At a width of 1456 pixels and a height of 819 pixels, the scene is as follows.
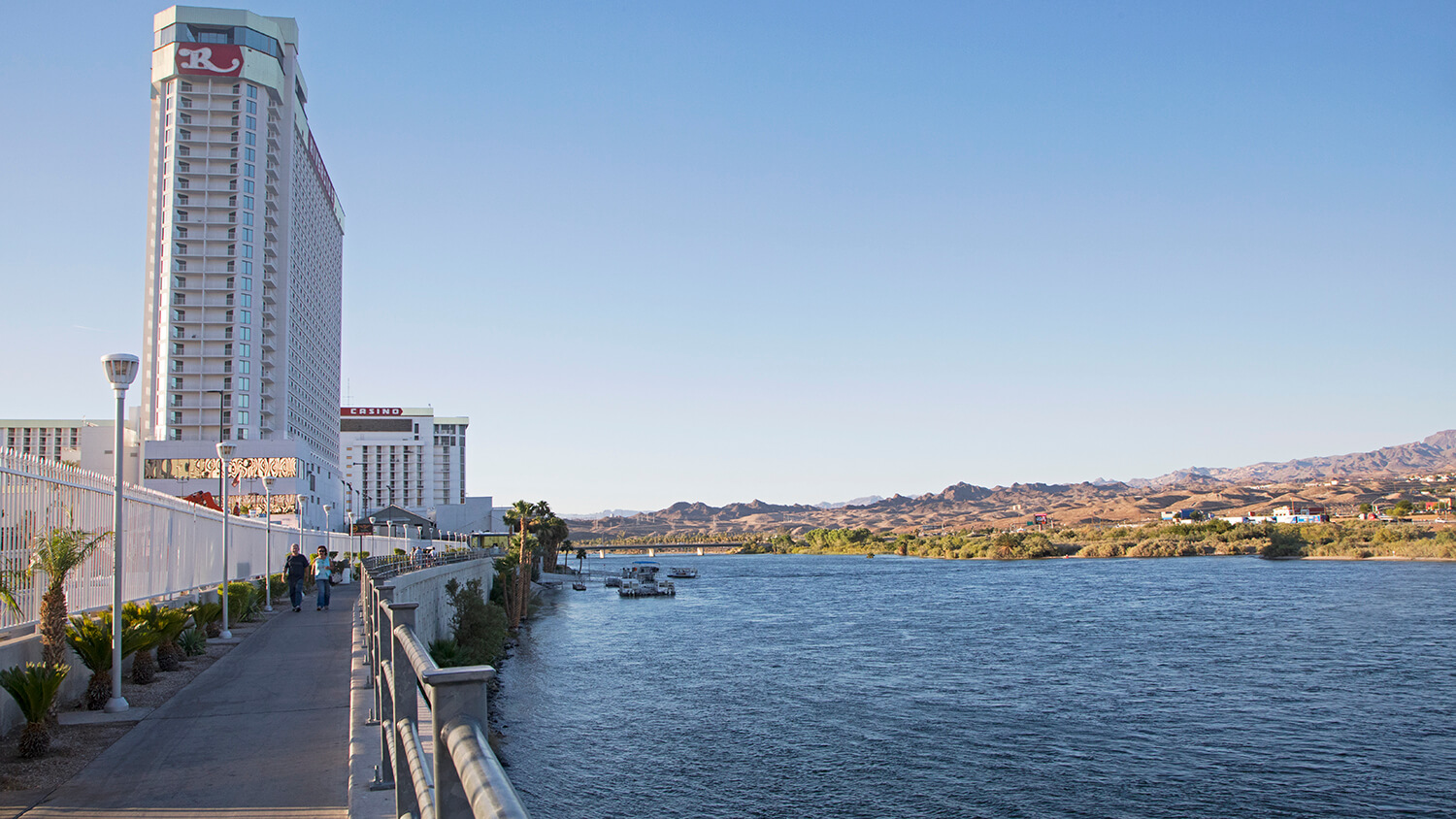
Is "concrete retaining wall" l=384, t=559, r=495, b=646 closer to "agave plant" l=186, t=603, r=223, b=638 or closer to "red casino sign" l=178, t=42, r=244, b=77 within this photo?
"agave plant" l=186, t=603, r=223, b=638

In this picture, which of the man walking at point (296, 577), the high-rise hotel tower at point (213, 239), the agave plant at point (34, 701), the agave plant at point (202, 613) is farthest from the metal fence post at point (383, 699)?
the high-rise hotel tower at point (213, 239)

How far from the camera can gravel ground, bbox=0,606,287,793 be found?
837 cm

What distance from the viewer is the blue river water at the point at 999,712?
77.7 ft

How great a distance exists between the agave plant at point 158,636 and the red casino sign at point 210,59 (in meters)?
108

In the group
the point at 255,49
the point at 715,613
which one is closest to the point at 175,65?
the point at 255,49

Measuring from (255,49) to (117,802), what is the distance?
390 feet

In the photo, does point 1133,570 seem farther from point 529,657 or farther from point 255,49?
point 255,49

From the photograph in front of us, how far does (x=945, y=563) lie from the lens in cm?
13750

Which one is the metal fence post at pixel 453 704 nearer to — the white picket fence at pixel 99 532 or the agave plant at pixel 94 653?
the white picket fence at pixel 99 532

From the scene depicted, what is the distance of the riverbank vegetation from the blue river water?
53675 millimetres

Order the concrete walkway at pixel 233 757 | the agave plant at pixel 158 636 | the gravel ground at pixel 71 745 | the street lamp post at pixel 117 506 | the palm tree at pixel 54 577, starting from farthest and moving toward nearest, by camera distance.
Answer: the agave plant at pixel 158 636 → the street lamp post at pixel 117 506 → the palm tree at pixel 54 577 → the gravel ground at pixel 71 745 → the concrete walkway at pixel 233 757

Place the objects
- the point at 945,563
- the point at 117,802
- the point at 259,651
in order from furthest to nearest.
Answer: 1. the point at 945,563
2. the point at 259,651
3. the point at 117,802

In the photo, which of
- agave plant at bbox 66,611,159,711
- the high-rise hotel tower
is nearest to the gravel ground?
agave plant at bbox 66,611,159,711

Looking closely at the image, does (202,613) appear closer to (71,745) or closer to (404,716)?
(71,745)
